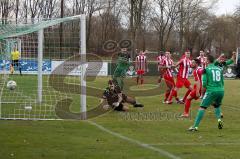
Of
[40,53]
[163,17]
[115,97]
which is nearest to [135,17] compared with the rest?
[163,17]

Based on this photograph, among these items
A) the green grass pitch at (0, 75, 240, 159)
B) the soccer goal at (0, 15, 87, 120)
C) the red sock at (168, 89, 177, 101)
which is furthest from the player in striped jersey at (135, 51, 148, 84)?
the green grass pitch at (0, 75, 240, 159)

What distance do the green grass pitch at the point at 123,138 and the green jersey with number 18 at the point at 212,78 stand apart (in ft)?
3.74

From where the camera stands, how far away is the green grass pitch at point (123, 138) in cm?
986

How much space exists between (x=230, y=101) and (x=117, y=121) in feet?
30.0

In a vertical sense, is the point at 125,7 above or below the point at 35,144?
above

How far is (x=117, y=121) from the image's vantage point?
1494 cm

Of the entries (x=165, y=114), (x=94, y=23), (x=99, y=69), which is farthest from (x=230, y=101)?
(x=94, y=23)

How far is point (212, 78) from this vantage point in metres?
13.1

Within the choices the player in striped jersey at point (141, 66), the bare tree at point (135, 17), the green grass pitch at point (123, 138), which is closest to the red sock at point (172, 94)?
the green grass pitch at point (123, 138)

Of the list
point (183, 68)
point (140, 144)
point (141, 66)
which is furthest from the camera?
point (141, 66)

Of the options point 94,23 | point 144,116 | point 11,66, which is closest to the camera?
Answer: point 144,116

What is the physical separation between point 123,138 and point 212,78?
2966mm

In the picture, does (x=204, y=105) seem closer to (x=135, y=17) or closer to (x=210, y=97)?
(x=210, y=97)

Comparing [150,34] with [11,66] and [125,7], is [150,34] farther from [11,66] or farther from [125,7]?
[11,66]
